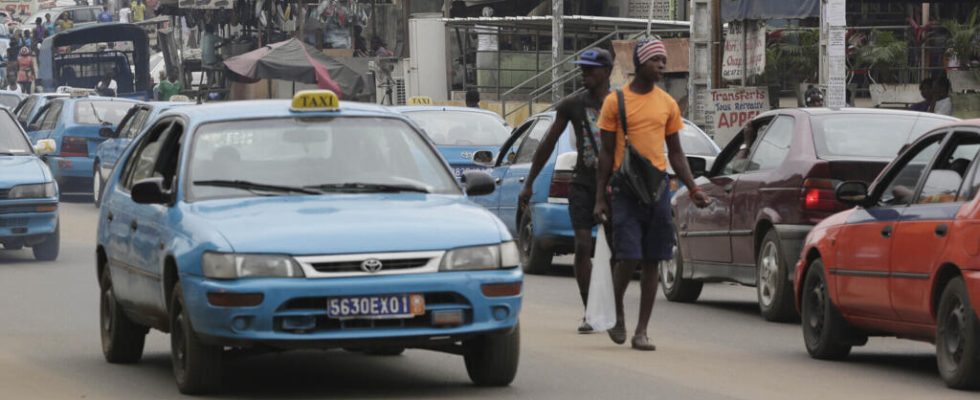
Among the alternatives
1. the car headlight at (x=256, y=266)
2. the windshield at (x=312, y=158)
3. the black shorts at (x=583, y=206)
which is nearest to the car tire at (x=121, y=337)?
the windshield at (x=312, y=158)

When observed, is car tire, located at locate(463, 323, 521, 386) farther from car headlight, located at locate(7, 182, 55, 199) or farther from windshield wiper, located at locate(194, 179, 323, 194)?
car headlight, located at locate(7, 182, 55, 199)

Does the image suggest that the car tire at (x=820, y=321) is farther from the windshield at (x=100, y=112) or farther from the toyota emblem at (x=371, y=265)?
the windshield at (x=100, y=112)

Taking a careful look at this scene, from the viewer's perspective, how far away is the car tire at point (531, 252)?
17.6 m

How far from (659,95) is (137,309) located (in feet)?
10.2

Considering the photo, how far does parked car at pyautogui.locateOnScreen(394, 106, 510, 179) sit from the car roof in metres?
11.4

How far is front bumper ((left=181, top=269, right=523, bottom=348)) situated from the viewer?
8453 mm

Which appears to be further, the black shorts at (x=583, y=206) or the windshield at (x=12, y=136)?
the windshield at (x=12, y=136)

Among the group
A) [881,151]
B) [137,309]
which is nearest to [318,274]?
[137,309]

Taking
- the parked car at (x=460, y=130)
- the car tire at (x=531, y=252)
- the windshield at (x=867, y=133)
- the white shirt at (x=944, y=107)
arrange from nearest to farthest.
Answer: the windshield at (x=867, y=133) < the car tire at (x=531, y=252) < the white shirt at (x=944, y=107) < the parked car at (x=460, y=130)

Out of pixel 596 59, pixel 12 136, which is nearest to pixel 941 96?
pixel 596 59

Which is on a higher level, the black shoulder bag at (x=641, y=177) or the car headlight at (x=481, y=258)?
the black shoulder bag at (x=641, y=177)

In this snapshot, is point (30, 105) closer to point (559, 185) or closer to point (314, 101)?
point (559, 185)

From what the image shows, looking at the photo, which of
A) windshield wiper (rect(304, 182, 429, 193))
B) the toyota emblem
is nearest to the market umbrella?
windshield wiper (rect(304, 182, 429, 193))

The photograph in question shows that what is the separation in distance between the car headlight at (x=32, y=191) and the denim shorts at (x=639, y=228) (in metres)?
9.71
